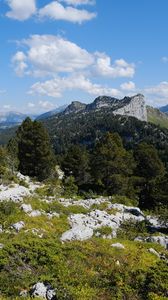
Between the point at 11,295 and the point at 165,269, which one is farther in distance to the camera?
the point at 165,269

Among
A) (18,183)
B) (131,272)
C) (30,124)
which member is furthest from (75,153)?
(131,272)

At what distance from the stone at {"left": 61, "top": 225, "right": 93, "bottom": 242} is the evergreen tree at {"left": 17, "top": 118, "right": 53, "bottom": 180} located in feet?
122

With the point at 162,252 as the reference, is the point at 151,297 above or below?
above

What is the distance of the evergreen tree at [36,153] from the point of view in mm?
66375

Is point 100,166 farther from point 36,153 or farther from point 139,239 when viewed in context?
point 139,239

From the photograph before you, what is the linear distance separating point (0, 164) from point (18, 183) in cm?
729

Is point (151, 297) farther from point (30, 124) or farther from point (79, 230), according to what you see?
point (30, 124)

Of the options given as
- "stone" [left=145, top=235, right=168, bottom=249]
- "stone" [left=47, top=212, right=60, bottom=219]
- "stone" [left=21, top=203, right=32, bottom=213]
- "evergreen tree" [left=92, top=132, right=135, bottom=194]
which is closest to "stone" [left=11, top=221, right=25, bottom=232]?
"stone" [left=21, top=203, right=32, bottom=213]

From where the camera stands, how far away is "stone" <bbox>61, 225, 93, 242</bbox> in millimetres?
27203

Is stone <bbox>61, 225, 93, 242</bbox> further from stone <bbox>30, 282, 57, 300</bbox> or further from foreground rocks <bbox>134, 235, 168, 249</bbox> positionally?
stone <bbox>30, 282, 57, 300</bbox>

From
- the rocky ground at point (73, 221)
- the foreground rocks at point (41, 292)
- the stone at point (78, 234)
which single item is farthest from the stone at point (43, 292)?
the stone at point (78, 234)

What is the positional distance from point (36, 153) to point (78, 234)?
39709 millimetres

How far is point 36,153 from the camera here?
66.5 m

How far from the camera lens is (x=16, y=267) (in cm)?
1817
